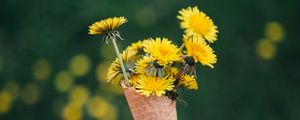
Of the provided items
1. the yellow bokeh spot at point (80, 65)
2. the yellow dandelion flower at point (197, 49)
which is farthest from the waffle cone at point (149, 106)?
the yellow bokeh spot at point (80, 65)

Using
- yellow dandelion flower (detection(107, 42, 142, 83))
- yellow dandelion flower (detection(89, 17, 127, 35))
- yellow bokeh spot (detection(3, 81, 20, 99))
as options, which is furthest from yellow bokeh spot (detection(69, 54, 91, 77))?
yellow dandelion flower (detection(89, 17, 127, 35))

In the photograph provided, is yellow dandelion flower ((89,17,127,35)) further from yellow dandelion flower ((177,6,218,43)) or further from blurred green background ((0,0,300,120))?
blurred green background ((0,0,300,120))

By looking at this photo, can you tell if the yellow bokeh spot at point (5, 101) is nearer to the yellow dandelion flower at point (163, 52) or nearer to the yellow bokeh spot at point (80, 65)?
the yellow bokeh spot at point (80, 65)

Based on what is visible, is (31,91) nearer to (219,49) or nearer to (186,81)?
(219,49)

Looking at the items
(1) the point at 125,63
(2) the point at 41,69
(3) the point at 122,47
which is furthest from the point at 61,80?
(1) the point at 125,63

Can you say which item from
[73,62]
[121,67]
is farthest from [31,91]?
Answer: [121,67]

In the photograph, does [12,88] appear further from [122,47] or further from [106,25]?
[106,25]
